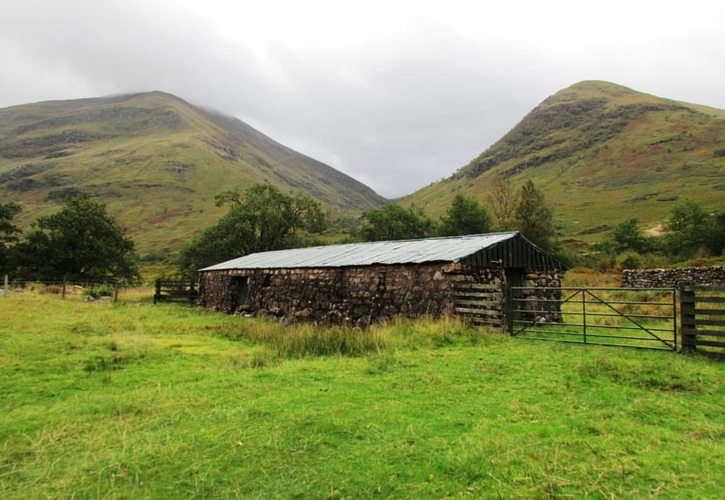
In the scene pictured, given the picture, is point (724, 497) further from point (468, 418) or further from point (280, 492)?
point (280, 492)

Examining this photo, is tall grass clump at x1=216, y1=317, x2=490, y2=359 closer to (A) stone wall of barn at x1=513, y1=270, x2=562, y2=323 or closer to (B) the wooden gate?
(B) the wooden gate

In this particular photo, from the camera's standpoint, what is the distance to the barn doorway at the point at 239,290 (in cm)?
2255

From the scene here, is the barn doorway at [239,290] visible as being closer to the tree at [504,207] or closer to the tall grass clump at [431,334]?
the tall grass clump at [431,334]

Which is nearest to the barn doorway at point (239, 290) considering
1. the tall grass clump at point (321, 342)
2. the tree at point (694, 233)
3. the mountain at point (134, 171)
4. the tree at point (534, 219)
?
the tall grass clump at point (321, 342)

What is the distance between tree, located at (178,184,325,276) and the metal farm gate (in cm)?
2560

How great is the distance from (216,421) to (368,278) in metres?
10.3

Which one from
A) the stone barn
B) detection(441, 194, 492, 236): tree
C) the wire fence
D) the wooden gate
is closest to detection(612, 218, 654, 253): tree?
detection(441, 194, 492, 236): tree

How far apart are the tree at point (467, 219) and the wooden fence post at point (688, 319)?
30.0 metres

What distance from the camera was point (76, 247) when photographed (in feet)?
114

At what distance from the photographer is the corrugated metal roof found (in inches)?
532

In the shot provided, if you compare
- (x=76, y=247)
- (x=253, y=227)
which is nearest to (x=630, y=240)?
(x=253, y=227)

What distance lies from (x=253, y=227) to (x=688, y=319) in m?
34.1

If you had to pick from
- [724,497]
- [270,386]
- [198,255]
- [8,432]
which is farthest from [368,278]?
[198,255]

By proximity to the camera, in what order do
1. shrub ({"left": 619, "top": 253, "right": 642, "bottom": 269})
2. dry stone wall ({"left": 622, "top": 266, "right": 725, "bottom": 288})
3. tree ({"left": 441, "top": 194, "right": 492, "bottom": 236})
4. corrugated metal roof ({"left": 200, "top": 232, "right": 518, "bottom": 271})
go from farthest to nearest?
tree ({"left": 441, "top": 194, "right": 492, "bottom": 236}) → shrub ({"left": 619, "top": 253, "right": 642, "bottom": 269}) → dry stone wall ({"left": 622, "top": 266, "right": 725, "bottom": 288}) → corrugated metal roof ({"left": 200, "top": 232, "right": 518, "bottom": 271})
